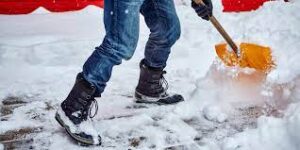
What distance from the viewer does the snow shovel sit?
3.42 m

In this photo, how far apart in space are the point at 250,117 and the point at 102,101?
124cm

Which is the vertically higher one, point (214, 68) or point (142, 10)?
point (142, 10)

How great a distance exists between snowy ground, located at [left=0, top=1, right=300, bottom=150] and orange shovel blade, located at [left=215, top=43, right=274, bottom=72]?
64 millimetres

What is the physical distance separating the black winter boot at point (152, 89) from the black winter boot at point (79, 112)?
781 millimetres

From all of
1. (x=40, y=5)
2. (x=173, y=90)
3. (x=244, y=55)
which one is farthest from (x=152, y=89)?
(x=40, y=5)

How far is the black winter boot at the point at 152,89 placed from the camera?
143 inches

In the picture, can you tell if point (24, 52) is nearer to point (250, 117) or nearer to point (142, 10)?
point (142, 10)

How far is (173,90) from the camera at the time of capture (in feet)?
13.2

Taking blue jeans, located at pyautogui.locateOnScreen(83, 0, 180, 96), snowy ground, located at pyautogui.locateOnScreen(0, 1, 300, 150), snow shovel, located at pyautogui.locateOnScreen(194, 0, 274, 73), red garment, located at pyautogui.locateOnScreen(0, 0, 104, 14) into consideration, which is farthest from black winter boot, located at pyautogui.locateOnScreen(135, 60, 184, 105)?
red garment, located at pyautogui.locateOnScreen(0, 0, 104, 14)

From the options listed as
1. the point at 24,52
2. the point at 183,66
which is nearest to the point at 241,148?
the point at 183,66

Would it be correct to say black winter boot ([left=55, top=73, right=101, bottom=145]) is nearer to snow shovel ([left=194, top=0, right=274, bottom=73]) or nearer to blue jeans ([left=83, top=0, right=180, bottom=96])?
blue jeans ([left=83, top=0, right=180, bottom=96])

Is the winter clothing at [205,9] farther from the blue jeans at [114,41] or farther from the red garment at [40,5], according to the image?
the red garment at [40,5]

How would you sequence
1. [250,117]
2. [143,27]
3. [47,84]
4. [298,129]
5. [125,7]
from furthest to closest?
[143,27]
[47,84]
[250,117]
[125,7]
[298,129]

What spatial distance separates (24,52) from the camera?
4.78 metres
